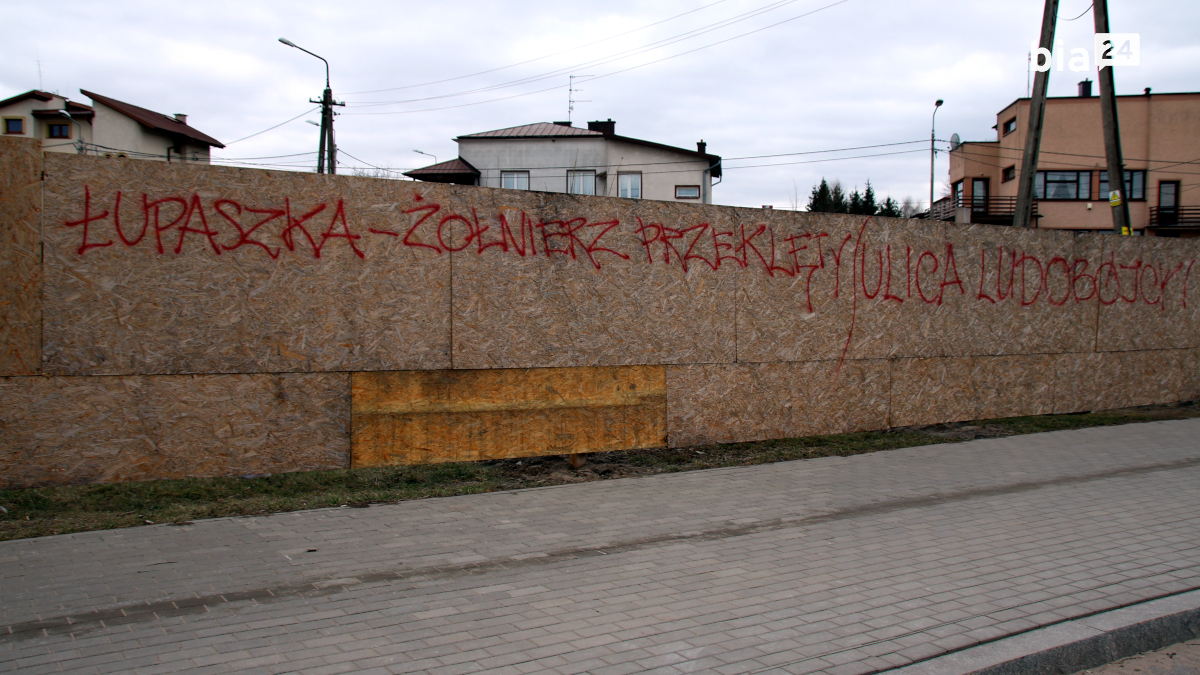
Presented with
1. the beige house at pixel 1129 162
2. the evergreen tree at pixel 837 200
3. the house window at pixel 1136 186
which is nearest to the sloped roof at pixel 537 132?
the beige house at pixel 1129 162

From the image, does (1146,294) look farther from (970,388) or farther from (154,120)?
(154,120)

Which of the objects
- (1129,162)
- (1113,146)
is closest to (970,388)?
(1113,146)

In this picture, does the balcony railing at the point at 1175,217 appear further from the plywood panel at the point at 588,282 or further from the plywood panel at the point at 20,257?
the plywood panel at the point at 20,257

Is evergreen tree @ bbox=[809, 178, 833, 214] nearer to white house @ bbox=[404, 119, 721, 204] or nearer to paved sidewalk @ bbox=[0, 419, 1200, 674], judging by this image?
white house @ bbox=[404, 119, 721, 204]

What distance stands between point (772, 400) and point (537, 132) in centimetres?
3514

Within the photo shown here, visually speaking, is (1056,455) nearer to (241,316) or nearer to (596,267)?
(596,267)

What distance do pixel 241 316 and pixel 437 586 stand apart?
10.5ft

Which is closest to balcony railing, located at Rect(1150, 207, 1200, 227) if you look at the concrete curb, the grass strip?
the grass strip

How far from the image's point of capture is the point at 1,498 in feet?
18.5

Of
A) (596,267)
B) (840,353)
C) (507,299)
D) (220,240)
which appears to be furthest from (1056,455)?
(220,240)

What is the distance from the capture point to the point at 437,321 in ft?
22.8

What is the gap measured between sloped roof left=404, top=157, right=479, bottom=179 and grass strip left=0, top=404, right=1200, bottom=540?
106 feet

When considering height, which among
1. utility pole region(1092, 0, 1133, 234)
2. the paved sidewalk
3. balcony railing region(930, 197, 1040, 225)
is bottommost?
the paved sidewalk

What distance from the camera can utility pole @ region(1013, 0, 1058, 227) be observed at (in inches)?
509
